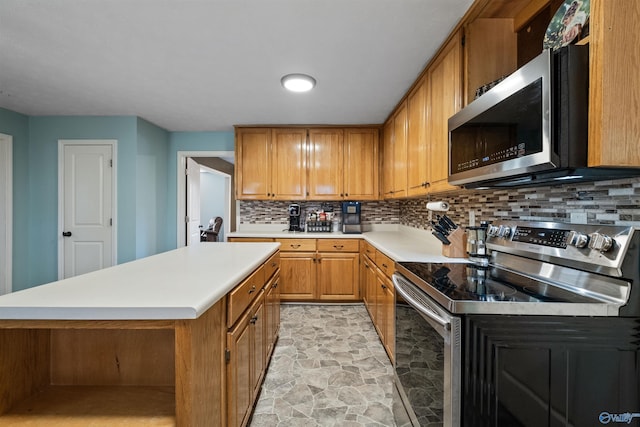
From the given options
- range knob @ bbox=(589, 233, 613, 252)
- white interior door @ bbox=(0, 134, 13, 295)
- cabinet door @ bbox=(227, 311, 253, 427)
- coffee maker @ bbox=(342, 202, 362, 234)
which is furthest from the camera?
coffee maker @ bbox=(342, 202, 362, 234)

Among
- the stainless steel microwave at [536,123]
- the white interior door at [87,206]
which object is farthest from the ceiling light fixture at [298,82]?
the white interior door at [87,206]

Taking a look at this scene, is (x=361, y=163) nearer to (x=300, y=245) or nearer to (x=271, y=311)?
(x=300, y=245)

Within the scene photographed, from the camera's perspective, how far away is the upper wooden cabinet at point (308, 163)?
3697mm

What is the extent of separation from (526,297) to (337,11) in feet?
5.47

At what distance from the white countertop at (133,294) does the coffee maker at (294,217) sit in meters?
2.31

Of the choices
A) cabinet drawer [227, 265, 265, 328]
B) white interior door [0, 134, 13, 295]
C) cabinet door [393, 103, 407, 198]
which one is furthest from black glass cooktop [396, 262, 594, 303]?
white interior door [0, 134, 13, 295]

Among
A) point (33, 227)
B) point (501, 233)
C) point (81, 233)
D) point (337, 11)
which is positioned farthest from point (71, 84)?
point (501, 233)

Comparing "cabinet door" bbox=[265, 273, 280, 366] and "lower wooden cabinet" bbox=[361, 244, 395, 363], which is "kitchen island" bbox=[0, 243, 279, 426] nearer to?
"cabinet door" bbox=[265, 273, 280, 366]

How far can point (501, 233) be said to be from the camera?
147 cm

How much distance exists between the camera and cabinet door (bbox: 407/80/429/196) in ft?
7.28

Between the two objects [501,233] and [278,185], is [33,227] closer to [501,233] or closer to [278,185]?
[278,185]

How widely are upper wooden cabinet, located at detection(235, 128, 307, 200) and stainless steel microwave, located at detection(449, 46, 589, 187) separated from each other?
8.20 ft

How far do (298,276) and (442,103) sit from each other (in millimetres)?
2398

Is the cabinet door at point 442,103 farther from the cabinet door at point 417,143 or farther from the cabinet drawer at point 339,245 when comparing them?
the cabinet drawer at point 339,245
